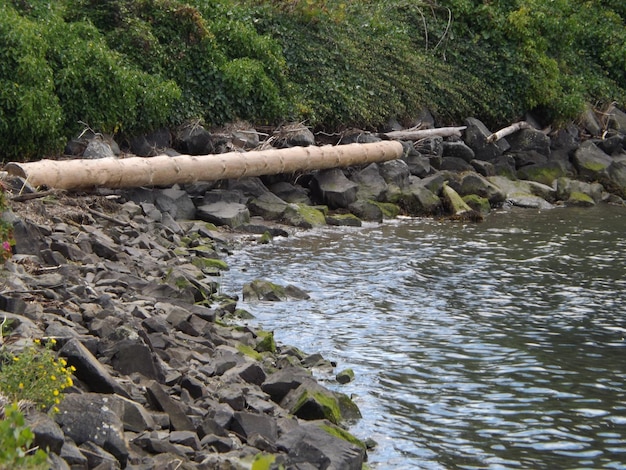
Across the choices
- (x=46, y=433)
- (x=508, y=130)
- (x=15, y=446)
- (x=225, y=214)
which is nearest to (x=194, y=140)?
(x=225, y=214)

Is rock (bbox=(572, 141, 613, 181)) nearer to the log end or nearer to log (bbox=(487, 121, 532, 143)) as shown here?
log (bbox=(487, 121, 532, 143))

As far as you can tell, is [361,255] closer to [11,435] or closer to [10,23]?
[10,23]

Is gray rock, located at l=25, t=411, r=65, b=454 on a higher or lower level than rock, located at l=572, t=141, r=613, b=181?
higher

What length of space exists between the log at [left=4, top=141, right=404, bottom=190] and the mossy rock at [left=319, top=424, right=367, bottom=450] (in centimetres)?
760

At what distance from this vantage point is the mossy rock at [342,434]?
23.9 feet

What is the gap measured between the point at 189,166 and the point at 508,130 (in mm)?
11278

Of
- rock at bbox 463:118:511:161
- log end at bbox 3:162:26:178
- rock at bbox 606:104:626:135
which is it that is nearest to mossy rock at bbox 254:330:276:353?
log end at bbox 3:162:26:178

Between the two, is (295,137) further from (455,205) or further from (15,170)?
(15,170)

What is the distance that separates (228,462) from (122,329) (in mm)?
2165

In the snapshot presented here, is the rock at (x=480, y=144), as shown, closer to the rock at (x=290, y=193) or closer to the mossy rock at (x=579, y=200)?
the mossy rock at (x=579, y=200)

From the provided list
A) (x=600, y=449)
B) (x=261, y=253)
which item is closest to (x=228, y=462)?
(x=600, y=449)

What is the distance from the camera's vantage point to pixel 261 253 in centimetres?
1520

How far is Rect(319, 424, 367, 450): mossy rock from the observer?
286 inches

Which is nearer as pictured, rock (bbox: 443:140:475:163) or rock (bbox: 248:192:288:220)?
rock (bbox: 248:192:288:220)
